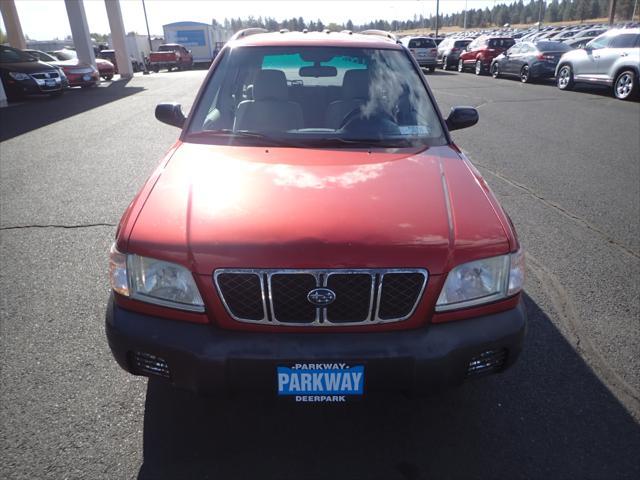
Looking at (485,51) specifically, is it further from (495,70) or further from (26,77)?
(26,77)

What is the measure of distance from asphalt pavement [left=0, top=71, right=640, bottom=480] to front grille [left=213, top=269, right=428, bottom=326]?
1.25ft

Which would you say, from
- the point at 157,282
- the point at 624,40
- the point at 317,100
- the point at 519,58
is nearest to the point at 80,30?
the point at 519,58

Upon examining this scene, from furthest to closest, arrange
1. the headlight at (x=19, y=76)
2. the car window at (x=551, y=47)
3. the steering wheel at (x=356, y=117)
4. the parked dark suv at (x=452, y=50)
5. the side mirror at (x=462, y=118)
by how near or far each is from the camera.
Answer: the parked dark suv at (x=452, y=50) → the car window at (x=551, y=47) → the headlight at (x=19, y=76) → the side mirror at (x=462, y=118) → the steering wheel at (x=356, y=117)

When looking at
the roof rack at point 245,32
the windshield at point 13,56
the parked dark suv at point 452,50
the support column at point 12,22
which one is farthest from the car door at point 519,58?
the support column at point 12,22

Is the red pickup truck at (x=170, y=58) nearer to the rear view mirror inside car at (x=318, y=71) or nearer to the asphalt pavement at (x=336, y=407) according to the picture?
the asphalt pavement at (x=336, y=407)

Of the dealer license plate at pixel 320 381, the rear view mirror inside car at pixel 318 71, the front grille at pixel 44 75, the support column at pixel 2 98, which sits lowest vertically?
the support column at pixel 2 98

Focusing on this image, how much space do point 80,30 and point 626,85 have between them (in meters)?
21.5

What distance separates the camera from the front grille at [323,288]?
1940 millimetres

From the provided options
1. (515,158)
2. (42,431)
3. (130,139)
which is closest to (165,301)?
(42,431)

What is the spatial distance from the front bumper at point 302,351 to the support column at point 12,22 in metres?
26.6

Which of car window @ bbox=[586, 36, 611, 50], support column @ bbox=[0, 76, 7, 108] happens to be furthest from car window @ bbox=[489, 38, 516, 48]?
support column @ bbox=[0, 76, 7, 108]

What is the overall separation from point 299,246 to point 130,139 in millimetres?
8414

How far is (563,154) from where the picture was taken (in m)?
7.61

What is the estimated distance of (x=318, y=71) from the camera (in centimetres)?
362
